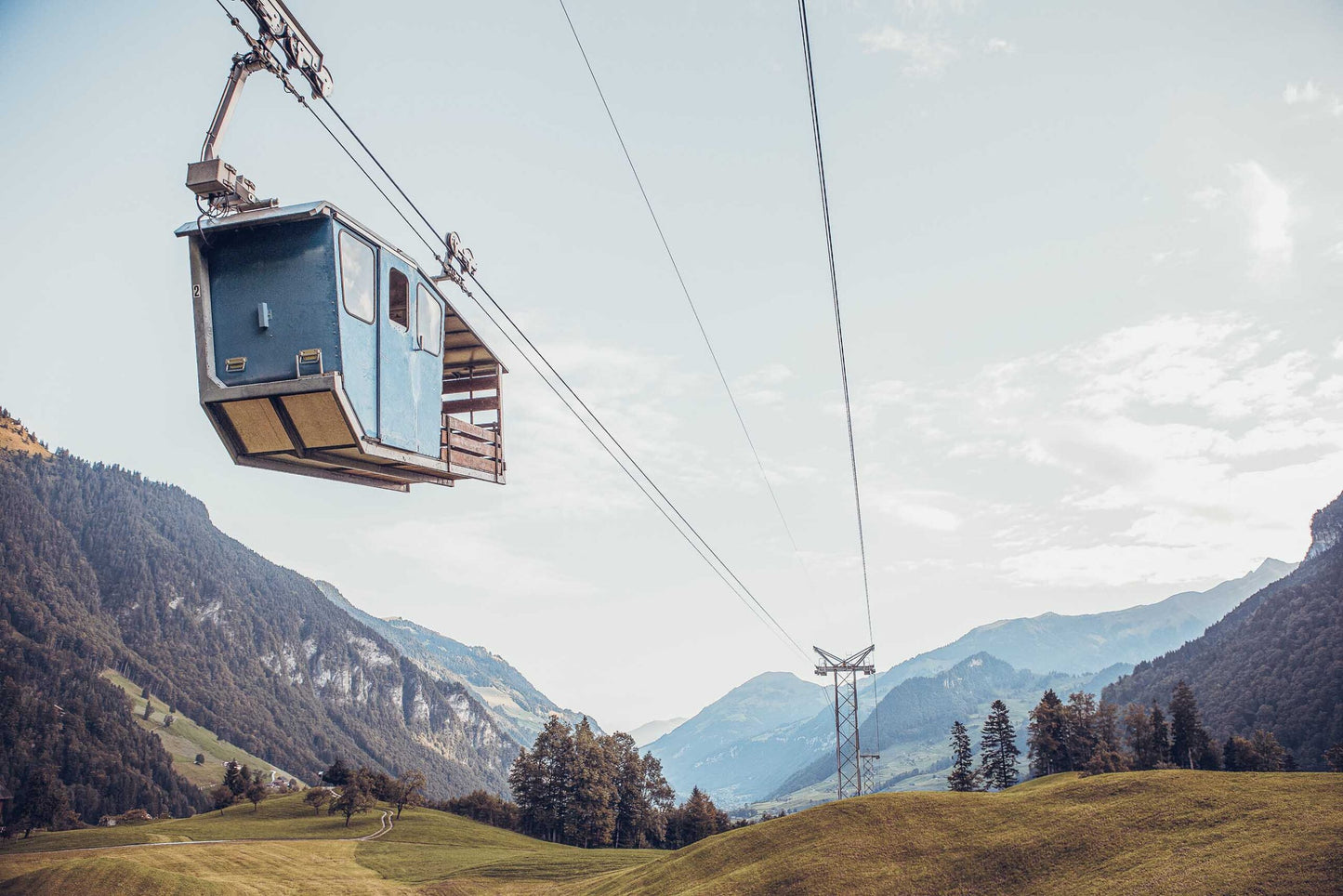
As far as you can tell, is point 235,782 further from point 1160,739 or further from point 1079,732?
point 1160,739

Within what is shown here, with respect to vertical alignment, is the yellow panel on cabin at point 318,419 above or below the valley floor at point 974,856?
above

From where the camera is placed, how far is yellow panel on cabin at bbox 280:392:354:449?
1591cm

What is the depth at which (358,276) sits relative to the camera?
1673 cm

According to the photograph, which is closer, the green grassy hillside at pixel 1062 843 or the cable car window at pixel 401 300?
the cable car window at pixel 401 300

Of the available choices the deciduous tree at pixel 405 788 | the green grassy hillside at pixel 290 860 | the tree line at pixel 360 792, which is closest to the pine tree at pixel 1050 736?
the green grassy hillside at pixel 290 860

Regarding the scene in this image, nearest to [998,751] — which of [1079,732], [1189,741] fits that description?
[1079,732]

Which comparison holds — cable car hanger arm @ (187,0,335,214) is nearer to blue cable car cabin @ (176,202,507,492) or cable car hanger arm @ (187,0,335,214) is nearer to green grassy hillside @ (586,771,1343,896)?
blue cable car cabin @ (176,202,507,492)

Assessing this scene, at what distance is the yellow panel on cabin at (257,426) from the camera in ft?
52.6

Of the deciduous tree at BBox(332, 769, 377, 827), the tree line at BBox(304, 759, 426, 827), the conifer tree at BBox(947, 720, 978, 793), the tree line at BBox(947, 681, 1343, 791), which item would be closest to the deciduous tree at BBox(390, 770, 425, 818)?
the tree line at BBox(304, 759, 426, 827)

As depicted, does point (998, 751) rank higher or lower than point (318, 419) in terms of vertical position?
lower

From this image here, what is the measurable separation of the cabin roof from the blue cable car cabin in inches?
1.3

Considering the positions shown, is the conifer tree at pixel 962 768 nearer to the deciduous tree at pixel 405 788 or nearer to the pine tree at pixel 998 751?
the pine tree at pixel 998 751

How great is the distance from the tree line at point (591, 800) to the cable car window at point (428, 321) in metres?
117

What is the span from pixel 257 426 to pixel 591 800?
124123mm
